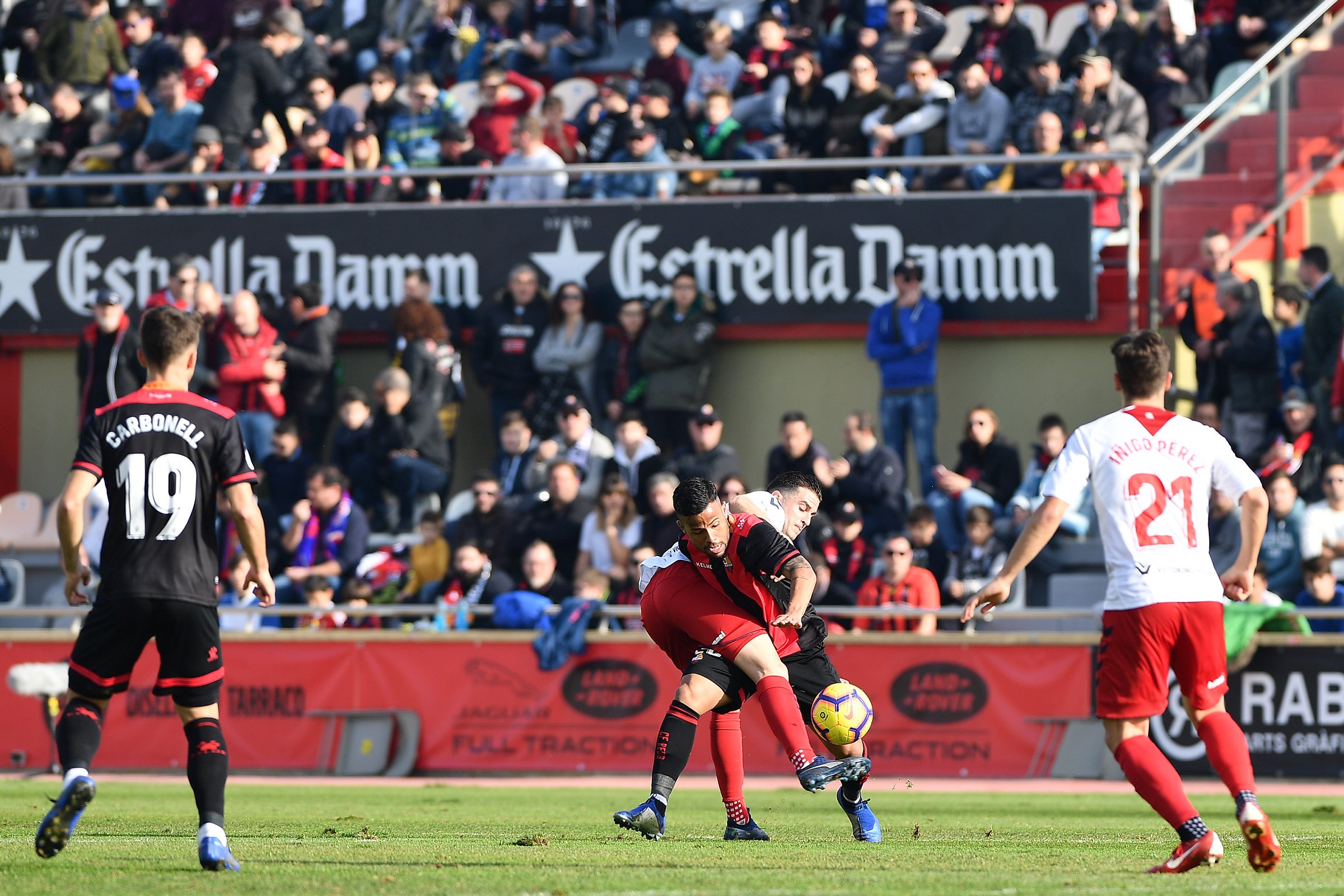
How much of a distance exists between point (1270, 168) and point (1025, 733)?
580 centimetres

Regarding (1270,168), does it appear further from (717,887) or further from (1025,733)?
(717,887)

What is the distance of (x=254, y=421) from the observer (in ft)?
59.1

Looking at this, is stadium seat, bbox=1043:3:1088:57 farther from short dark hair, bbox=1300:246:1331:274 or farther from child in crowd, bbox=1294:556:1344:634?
child in crowd, bbox=1294:556:1344:634

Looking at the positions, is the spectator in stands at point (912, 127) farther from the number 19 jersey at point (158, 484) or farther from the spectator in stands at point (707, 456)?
the number 19 jersey at point (158, 484)

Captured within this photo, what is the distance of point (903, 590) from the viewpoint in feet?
49.5

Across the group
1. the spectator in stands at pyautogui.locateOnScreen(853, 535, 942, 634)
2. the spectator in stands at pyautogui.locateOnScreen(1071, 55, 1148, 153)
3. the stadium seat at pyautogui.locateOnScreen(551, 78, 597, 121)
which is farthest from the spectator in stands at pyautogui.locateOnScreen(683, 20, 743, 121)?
the spectator in stands at pyautogui.locateOnScreen(853, 535, 942, 634)

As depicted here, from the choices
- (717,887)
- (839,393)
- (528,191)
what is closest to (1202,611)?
(717,887)

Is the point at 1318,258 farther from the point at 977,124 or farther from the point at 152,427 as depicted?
the point at 152,427

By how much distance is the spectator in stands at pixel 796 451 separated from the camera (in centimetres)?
1606

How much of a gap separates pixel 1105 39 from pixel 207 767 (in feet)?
46.4

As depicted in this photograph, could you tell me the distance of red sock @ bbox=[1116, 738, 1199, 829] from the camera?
22.0 ft

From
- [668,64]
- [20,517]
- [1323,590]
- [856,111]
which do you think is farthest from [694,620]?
[20,517]

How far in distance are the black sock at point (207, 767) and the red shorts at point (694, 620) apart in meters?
2.35

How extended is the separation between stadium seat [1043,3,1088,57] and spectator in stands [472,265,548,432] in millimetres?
6540
